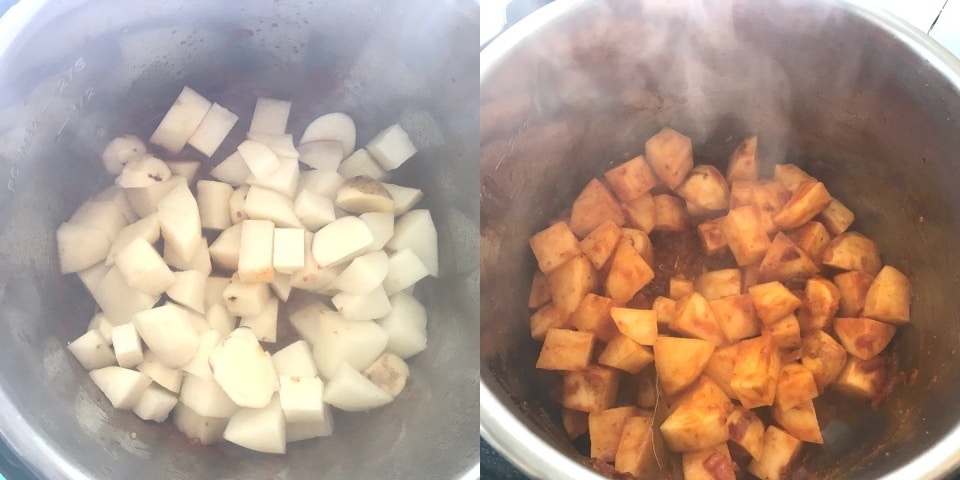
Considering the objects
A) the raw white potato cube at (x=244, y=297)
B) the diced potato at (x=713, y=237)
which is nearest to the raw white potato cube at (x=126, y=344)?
the raw white potato cube at (x=244, y=297)

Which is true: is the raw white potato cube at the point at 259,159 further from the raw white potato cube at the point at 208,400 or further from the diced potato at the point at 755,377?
the diced potato at the point at 755,377

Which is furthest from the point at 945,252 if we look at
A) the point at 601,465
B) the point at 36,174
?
the point at 36,174

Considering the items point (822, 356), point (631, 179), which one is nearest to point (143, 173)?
point (631, 179)

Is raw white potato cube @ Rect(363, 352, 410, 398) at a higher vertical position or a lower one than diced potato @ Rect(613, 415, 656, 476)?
lower

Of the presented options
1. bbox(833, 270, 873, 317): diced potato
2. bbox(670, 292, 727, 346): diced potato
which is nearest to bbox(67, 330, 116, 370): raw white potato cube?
bbox(670, 292, 727, 346): diced potato

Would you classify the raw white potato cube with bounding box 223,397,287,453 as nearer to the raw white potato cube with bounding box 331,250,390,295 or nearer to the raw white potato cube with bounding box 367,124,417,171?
the raw white potato cube with bounding box 331,250,390,295

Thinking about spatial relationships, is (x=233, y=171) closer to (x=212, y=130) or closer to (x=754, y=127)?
(x=212, y=130)
